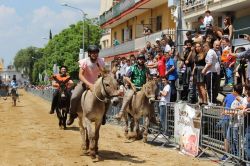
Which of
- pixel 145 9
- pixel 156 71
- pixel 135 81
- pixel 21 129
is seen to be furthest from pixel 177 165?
pixel 145 9

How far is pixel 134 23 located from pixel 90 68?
1339 inches

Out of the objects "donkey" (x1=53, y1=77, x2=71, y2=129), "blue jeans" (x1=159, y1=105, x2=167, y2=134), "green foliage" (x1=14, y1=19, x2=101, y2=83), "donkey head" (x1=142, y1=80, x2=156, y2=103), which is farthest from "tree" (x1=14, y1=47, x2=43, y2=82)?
"donkey head" (x1=142, y1=80, x2=156, y2=103)

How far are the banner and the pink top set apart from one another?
259 cm

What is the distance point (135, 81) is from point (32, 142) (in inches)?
149

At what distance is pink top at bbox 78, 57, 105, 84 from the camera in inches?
491

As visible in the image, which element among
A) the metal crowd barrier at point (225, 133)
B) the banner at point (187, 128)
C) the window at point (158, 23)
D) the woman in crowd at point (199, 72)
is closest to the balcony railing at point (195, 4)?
the window at point (158, 23)

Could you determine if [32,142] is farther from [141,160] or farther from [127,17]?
[127,17]

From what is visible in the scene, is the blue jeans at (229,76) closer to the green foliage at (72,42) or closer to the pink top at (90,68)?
the pink top at (90,68)

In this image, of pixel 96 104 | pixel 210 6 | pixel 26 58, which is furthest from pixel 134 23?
pixel 26 58

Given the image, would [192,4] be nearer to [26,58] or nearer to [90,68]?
[90,68]

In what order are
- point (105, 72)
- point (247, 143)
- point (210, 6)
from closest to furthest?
point (247, 143), point (105, 72), point (210, 6)

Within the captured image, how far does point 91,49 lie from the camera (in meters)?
12.3

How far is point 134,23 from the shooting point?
4612cm

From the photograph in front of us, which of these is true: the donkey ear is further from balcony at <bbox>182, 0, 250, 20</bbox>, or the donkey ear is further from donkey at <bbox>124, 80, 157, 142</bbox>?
balcony at <bbox>182, 0, 250, 20</bbox>
